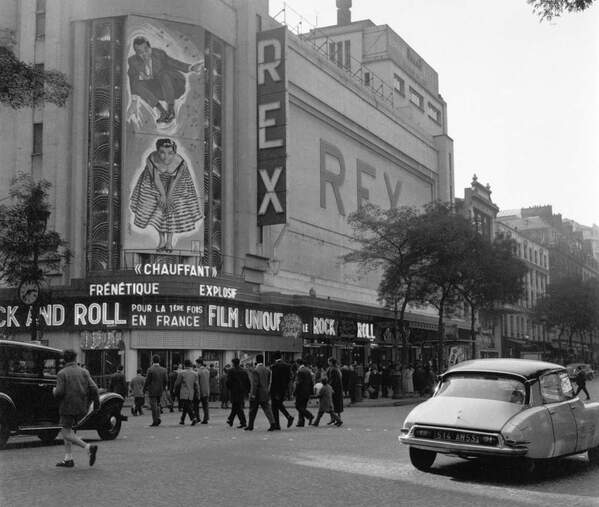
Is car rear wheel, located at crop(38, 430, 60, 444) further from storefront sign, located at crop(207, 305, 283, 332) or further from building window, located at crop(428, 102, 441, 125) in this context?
building window, located at crop(428, 102, 441, 125)

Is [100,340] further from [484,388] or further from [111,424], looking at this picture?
[484,388]

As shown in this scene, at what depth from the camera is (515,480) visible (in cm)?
1105

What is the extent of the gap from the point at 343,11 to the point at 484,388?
224ft

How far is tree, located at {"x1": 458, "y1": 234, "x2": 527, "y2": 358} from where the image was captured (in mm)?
45438

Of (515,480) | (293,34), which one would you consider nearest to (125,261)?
(293,34)

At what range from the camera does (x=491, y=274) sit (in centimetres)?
4712

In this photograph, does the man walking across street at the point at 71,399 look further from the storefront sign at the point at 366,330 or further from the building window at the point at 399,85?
the building window at the point at 399,85

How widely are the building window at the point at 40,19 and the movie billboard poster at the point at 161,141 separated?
18.1 feet

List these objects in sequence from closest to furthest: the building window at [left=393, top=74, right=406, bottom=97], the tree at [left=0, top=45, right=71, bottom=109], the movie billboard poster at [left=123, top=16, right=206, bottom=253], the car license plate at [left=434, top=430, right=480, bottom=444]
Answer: the car license plate at [left=434, top=430, right=480, bottom=444], the tree at [left=0, top=45, right=71, bottom=109], the movie billboard poster at [left=123, top=16, right=206, bottom=253], the building window at [left=393, top=74, right=406, bottom=97]

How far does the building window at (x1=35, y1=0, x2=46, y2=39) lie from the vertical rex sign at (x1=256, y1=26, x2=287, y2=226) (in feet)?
35.6

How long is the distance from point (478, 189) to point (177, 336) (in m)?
52.5

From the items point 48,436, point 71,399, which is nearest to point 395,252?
point 48,436

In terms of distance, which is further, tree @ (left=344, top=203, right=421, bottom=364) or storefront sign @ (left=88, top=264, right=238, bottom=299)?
tree @ (left=344, top=203, right=421, bottom=364)

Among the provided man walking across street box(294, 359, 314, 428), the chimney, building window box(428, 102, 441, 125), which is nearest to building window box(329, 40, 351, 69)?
the chimney
